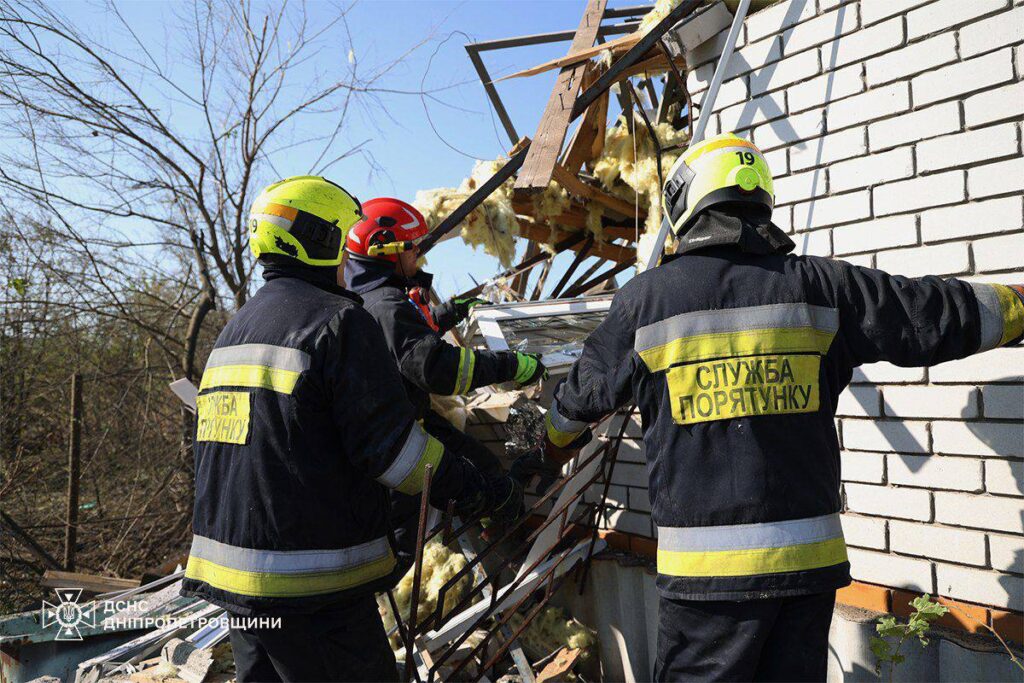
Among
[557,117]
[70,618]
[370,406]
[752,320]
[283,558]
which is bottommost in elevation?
[70,618]

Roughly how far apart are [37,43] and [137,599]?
5.70 m

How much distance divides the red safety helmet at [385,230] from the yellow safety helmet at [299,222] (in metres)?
1.03

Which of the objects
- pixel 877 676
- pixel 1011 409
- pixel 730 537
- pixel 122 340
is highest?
pixel 122 340

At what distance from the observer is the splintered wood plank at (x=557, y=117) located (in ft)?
10.8

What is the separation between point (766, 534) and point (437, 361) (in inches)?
68.4

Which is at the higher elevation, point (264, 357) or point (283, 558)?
point (264, 357)

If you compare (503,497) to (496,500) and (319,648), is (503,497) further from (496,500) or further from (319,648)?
(319,648)

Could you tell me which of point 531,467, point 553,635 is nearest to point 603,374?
point 531,467

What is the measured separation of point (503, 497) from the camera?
284cm

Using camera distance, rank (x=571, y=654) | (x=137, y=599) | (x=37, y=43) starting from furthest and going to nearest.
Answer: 1. (x=37, y=43)
2. (x=137, y=599)
3. (x=571, y=654)

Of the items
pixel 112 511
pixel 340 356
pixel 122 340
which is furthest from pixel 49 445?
pixel 340 356

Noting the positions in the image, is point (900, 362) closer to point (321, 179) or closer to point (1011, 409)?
point (1011, 409)

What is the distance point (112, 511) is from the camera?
25.5 ft

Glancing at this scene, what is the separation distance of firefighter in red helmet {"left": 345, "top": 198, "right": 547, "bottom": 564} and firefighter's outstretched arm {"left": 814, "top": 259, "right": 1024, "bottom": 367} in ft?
5.02
